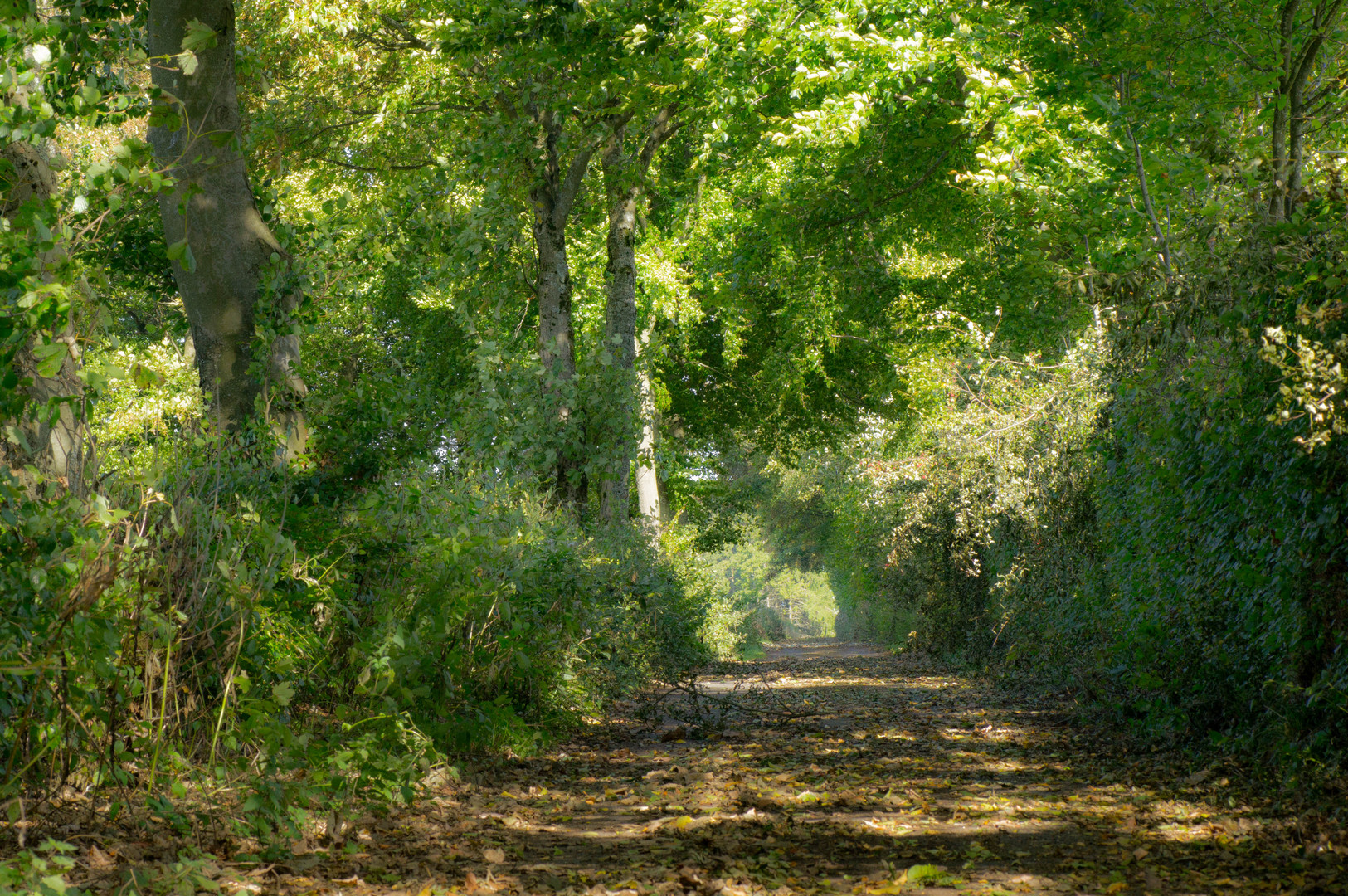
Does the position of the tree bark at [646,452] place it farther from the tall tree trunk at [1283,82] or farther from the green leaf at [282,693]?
the green leaf at [282,693]

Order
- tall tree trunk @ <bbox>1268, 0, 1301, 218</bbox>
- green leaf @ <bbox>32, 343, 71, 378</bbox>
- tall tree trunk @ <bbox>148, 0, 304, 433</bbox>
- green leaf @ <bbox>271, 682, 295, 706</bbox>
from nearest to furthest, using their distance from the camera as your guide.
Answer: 1. green leaf @ <bbox>32, 343, 71, 378</bbox>
2. green leaf @ <bbox>271, 682, 295, 706</bbox>
3. tall tree trunk @ <bbox>1268, 0, 1301, 218</bbox>
4. tall tree trunk @ <bbox>148, 0, 304, 433</bbox>

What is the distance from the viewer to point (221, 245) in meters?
9.30

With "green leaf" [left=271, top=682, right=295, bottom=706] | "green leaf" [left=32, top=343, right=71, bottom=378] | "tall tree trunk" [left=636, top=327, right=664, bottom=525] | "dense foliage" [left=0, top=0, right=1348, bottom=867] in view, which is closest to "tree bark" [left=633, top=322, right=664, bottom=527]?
"tall tree trunk" [left=636, top=327, right=664, bottom=525]

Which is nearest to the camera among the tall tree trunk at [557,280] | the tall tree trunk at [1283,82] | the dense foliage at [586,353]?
the dense foliage at [586,353]

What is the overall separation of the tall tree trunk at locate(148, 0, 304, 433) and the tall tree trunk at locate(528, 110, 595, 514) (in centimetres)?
678

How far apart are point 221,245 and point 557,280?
752cm

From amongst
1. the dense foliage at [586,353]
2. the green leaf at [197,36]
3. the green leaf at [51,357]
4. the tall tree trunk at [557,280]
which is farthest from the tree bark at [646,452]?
the green leaf at [51,357]

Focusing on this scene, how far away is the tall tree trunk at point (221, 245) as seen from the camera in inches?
363

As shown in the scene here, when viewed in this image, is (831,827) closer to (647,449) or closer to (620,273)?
(647,449)

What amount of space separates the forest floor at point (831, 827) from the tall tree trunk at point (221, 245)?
13.8ft

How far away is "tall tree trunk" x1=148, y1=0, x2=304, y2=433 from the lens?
30.2 feet

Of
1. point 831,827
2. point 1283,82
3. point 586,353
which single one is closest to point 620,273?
point 586,353

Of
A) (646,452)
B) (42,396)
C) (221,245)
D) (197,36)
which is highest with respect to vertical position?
(221,245)

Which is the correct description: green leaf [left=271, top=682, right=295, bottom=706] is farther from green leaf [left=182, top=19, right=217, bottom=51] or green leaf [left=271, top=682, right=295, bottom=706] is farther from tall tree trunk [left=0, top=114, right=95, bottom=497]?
green leaf [left=182, top=19, right=217, bottom=51]
